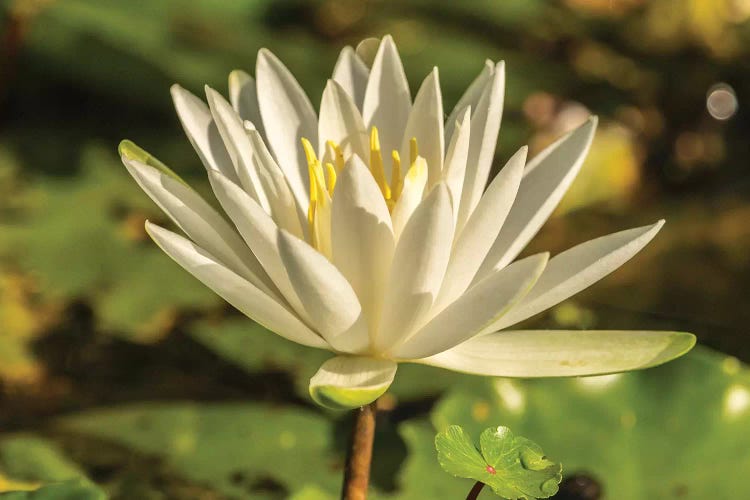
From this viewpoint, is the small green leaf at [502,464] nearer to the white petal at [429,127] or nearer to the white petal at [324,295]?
the white petal at [324,295]

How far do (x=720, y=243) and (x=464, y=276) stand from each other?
1.22 meters

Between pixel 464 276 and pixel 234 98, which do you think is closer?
pixel 464 276

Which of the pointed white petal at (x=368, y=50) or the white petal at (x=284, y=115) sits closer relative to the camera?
the white petal at (x=284, y=115)

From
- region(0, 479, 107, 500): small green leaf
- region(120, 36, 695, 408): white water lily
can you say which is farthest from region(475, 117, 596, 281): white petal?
region(0, 479, 107, 500): small green leaf

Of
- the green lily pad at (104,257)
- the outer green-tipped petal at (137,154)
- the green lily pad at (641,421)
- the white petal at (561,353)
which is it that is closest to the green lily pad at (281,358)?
the green lily pad at (104,257)

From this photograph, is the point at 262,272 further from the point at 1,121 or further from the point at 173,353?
the point at 1,121

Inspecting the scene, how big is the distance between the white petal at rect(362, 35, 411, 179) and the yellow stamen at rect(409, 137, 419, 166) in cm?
7

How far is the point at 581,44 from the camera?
8.56 ft

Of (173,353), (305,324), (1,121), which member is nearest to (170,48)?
(1,121)

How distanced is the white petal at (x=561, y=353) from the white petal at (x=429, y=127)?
A: 215mm

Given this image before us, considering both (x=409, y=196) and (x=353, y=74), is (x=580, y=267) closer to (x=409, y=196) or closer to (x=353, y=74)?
(x=409, y=196)

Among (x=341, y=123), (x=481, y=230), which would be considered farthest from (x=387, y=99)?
(x=481, y=230)

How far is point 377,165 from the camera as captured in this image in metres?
0.96

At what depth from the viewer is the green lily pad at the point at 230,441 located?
4.01 feet
